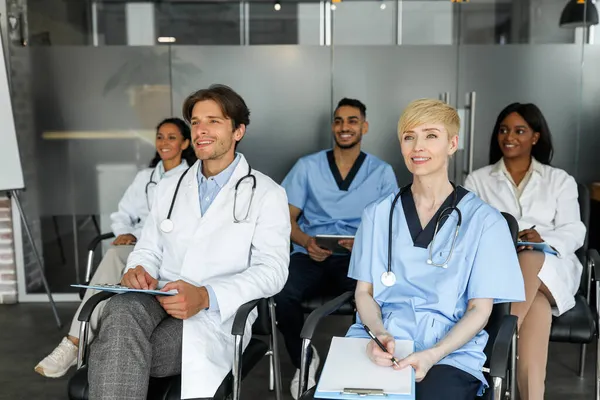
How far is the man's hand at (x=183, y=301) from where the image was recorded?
2.35 meters

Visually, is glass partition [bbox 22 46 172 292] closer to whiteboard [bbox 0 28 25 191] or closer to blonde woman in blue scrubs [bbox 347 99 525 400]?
whiteboard [bbox 0 28 25 191]

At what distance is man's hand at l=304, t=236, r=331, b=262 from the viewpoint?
3633 millimetres

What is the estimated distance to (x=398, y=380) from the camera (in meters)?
1.92

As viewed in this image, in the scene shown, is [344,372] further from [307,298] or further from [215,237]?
[307,298]

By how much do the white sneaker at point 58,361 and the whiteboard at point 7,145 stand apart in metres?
1.60

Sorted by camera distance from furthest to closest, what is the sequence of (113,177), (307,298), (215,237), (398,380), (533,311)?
(113,177) → (307,298) → (533,311) → (215,237) → (398,380)

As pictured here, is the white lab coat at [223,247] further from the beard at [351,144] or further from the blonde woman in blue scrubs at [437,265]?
the beard at [351,144]

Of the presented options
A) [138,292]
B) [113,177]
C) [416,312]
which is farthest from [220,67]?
[416,312]

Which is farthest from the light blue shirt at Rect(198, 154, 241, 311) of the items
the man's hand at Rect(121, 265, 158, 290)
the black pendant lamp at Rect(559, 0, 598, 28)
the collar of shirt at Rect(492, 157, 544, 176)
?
the black pendant lamp at Rect(559, 0, 598, 28)

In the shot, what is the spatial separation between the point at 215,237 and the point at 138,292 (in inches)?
15.7

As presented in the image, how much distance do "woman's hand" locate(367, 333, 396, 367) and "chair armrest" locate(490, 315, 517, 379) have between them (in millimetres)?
291

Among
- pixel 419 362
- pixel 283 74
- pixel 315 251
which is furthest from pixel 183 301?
pixel 283 74

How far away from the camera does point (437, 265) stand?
2.25 meters

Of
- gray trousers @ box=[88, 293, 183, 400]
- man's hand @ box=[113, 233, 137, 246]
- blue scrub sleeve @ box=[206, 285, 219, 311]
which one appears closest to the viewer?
gray trousers @ box=[88, 293, 183, 400]
